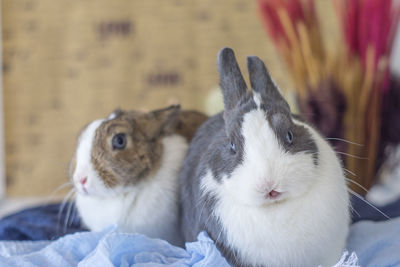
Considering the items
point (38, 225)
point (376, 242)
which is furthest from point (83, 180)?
point (376, 242)

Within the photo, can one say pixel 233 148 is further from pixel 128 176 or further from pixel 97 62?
pixel 97 62

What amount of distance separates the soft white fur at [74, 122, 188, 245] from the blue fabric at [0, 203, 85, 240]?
0.13 m

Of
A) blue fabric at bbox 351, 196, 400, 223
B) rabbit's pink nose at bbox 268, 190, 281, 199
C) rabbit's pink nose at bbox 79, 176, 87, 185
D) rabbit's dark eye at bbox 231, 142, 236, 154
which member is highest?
rabbit's dark eye at bbox 231, 142, 236, 154

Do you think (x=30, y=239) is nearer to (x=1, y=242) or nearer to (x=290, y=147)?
(x=1, y=242)

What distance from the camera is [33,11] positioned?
1.92 m

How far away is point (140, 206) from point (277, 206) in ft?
1.03

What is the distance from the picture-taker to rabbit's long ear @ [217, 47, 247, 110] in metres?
0.72

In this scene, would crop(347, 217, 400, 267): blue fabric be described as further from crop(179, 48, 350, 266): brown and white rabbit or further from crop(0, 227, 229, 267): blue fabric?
crop(0, 227, 229, 267): blue fabric

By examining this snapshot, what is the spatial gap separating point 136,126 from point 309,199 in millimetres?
399

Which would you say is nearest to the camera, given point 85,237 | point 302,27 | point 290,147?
point 290,147

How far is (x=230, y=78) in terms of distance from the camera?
73 centimetres

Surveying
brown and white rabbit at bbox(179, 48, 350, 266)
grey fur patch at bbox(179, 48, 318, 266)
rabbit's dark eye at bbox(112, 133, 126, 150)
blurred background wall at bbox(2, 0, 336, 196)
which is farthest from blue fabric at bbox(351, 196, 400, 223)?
blurred background wall at bbox(2, 0, 336, 196)

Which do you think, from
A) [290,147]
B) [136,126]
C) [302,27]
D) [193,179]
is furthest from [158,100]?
[290,147]

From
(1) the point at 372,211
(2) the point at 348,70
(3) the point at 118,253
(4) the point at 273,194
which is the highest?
(2) the point at 348,70
